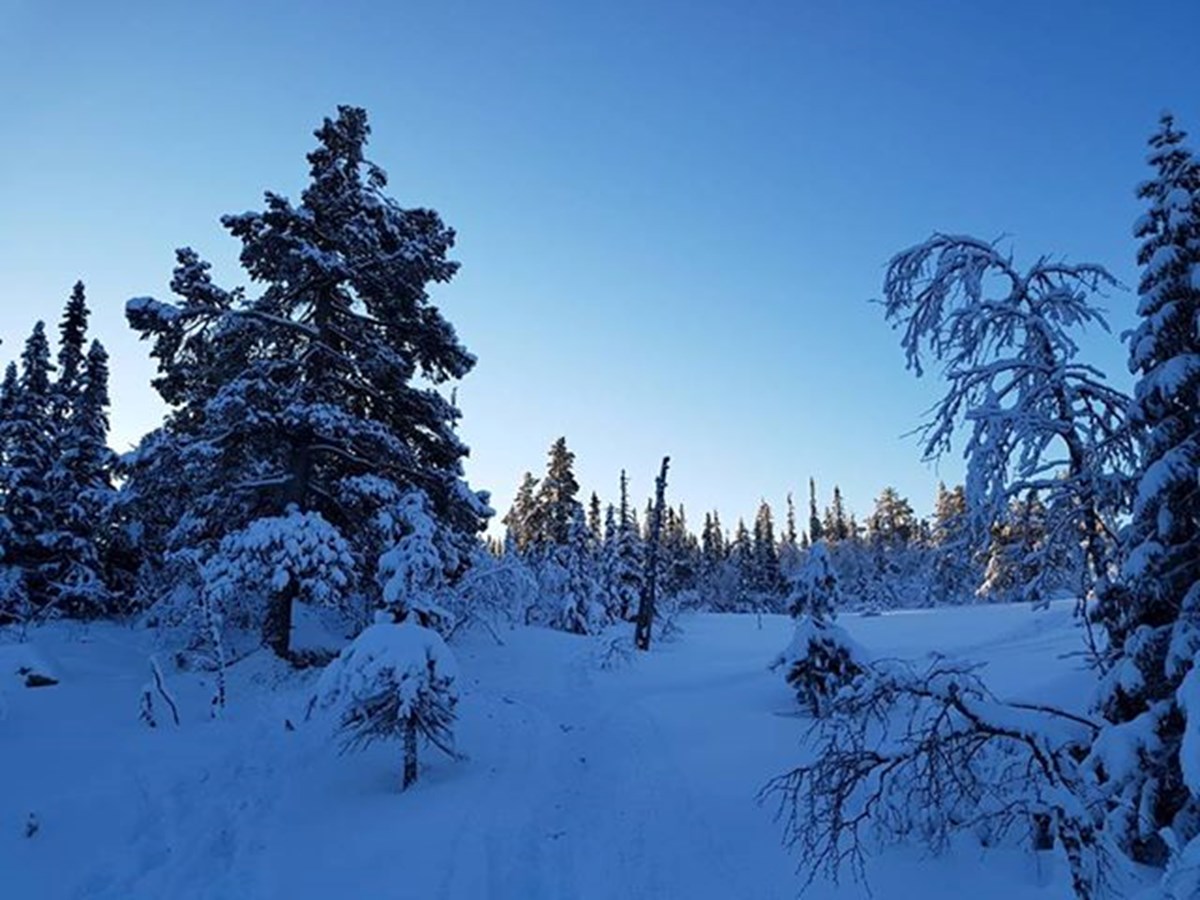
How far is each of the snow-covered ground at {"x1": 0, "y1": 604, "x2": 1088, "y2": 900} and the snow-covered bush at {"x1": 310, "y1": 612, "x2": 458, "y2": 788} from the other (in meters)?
0.95

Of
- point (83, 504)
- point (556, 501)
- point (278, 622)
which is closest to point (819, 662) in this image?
point (278, 622)

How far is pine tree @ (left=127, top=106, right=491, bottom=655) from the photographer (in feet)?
55.3

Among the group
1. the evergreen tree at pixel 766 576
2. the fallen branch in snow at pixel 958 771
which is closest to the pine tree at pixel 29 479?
the fallen branch in snow at pixel 958 771

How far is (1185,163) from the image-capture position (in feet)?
26.5

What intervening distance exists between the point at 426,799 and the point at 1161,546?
9.52 metres

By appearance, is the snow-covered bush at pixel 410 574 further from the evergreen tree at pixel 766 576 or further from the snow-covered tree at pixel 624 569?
the evergreen tree at pixel 766 576

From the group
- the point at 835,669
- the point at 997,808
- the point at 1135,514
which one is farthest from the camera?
the point at 835,669

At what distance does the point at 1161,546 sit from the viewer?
7754mm

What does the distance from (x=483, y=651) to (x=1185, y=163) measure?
17673mm

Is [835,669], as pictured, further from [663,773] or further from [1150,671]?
[1150,671]

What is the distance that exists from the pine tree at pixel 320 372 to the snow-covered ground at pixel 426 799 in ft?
12.8

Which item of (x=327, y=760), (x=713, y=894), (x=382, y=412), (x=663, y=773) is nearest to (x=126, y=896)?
(x=327, y=760)

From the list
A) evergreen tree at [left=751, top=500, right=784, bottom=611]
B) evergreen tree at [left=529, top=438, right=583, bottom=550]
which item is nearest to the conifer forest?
evergreen tree at [left=529, top=438, right=583, bottom=550]

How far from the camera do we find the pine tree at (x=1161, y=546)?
727cm
